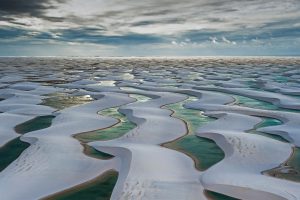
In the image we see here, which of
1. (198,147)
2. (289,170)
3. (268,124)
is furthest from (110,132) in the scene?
(289,170)

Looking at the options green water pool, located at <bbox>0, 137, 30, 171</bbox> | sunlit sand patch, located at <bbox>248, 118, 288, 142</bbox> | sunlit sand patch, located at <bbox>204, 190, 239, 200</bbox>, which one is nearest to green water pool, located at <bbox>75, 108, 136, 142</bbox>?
green water pool, located at <bbox>0, 137, 30, 171</bbox>

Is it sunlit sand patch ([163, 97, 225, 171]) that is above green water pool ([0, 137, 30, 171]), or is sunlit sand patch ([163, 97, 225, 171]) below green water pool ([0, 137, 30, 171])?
above

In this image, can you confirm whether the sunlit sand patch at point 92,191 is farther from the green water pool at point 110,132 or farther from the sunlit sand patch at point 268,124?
the sunlit sand patch at point 268,124

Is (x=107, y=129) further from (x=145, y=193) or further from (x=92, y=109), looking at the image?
(x=145, y=193)

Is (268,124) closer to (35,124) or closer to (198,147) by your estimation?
(198,147)

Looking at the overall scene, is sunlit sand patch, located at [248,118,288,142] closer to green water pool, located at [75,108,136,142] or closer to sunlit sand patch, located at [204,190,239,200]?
green water pool, located at [75,108,136,142]

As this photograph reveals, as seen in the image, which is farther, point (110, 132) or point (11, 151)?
point (110, 132)

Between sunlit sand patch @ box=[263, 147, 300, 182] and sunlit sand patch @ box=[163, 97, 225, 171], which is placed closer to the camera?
sunlit sand patch @ box=[263, 147, 300, 182]

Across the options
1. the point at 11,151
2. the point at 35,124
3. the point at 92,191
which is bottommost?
the point at 35,124
